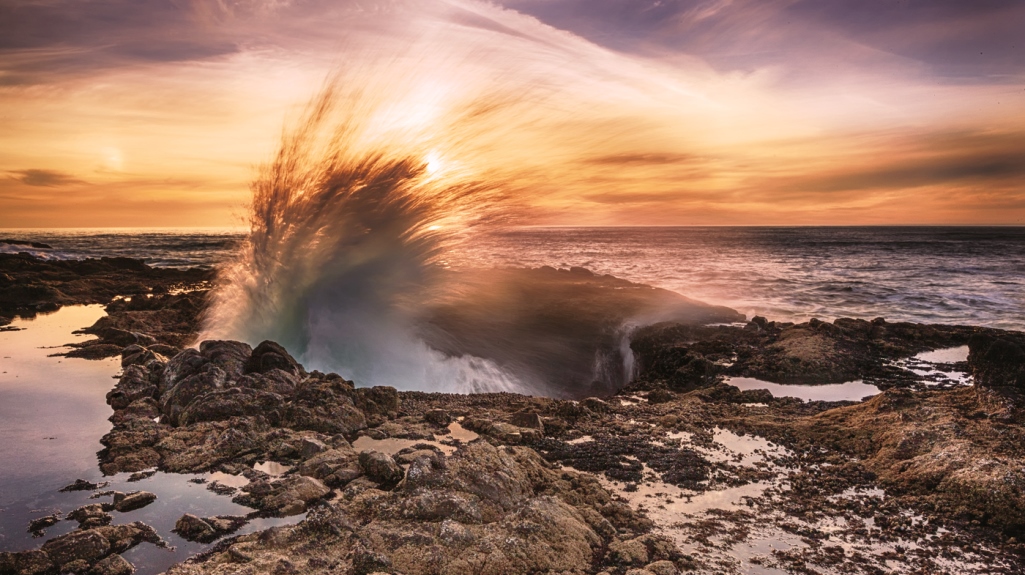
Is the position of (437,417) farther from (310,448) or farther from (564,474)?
(564,474)

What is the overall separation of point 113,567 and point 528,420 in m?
4.51

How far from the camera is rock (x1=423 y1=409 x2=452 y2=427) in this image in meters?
7.41

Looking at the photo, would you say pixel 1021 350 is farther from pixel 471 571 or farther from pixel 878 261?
pixel 878 261

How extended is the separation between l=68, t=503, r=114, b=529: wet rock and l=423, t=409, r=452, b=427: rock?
365 centimetres

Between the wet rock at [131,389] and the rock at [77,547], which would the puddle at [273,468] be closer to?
the rock at [77,547]

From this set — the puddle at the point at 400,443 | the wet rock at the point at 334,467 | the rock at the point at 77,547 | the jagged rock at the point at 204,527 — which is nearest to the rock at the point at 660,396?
the puddle at the point at 400,443

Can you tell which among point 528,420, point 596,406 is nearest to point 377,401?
point 528,420

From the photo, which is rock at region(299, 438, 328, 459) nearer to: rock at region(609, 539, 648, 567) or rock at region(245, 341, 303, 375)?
rock at region(245, 341, 303, 375)

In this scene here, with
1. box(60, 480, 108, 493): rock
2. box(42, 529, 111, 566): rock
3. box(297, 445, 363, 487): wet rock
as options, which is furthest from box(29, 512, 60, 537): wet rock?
box(297, 445, 363, 487): wet rock

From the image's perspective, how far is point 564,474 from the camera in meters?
5.54

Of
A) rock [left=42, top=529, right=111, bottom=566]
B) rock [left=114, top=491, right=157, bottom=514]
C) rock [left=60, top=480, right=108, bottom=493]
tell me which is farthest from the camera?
rock [left=60, top=480, right=108, bottom=493]

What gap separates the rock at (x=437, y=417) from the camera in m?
7.41

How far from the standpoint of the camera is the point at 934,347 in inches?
524

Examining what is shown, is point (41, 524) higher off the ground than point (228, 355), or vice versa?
point (228, 355)
